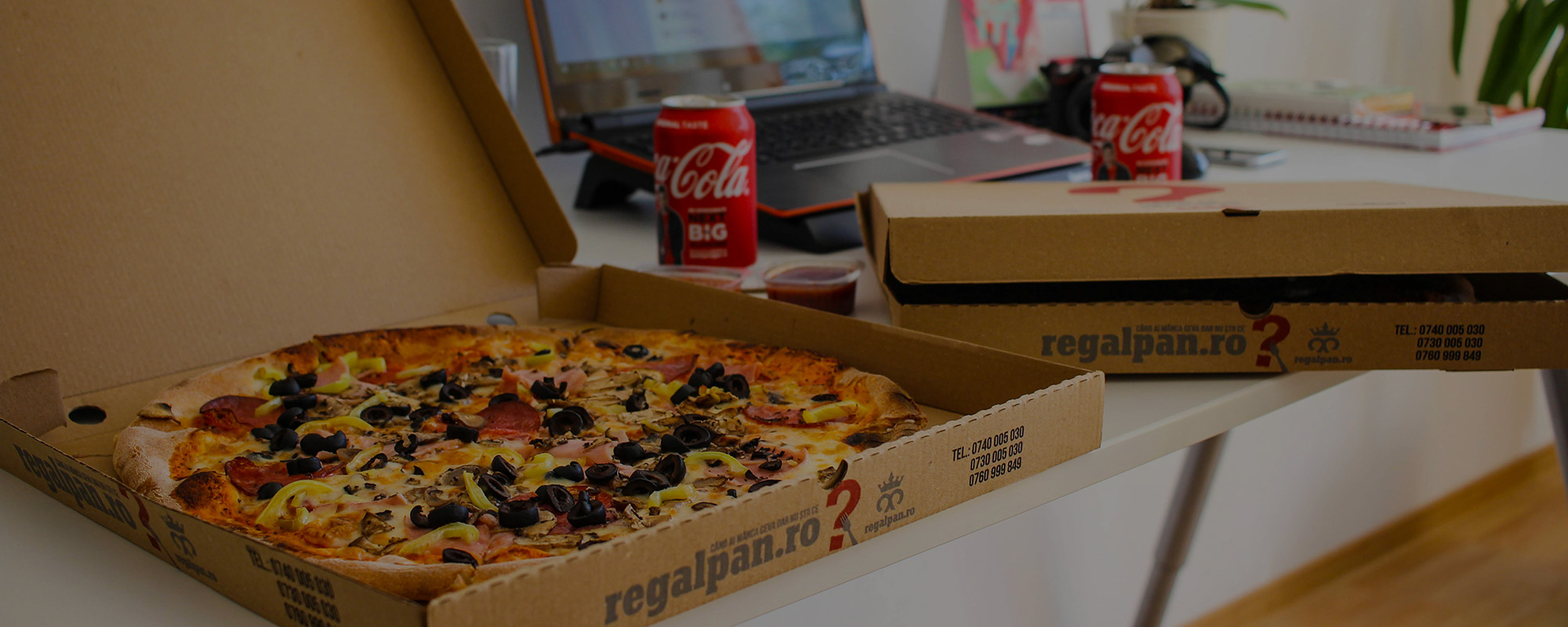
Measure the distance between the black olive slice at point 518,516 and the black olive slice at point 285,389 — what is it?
0.99 ft

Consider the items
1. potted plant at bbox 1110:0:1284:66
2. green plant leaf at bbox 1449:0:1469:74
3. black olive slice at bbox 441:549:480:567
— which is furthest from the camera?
green plant leaf at bbox 1449:0:1469:74

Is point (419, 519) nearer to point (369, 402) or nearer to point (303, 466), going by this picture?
point (303, 466)

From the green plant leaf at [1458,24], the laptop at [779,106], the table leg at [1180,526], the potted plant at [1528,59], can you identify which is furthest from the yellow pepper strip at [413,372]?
the green plant leaf at [1458,24]

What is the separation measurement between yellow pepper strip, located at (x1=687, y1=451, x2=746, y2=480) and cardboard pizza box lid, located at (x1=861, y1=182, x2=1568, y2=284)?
0.68ft

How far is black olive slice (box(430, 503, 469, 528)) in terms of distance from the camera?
27.5 inches

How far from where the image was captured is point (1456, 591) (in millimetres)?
2451

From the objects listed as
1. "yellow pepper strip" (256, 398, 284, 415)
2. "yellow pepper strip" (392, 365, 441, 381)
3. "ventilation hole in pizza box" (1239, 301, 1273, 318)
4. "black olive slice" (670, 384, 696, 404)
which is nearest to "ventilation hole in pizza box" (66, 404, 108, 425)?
"yellow pepper strip" (256, 398, 284, 415)

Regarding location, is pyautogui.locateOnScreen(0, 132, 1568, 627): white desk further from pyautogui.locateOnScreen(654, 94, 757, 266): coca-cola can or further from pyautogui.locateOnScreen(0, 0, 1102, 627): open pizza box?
pyautogui.locateOnScreen(654, 94, 757, 266): coca-cola can

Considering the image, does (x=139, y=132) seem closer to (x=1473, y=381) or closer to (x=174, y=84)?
(x=174, y=84)

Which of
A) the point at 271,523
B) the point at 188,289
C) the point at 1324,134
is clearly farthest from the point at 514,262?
the point at 1324,134

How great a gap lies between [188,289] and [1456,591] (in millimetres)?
2481

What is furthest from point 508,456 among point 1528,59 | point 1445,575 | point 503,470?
point 1528,59

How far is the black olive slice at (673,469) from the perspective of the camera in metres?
0.77

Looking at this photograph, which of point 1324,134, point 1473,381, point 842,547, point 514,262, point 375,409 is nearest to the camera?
point 842,547
